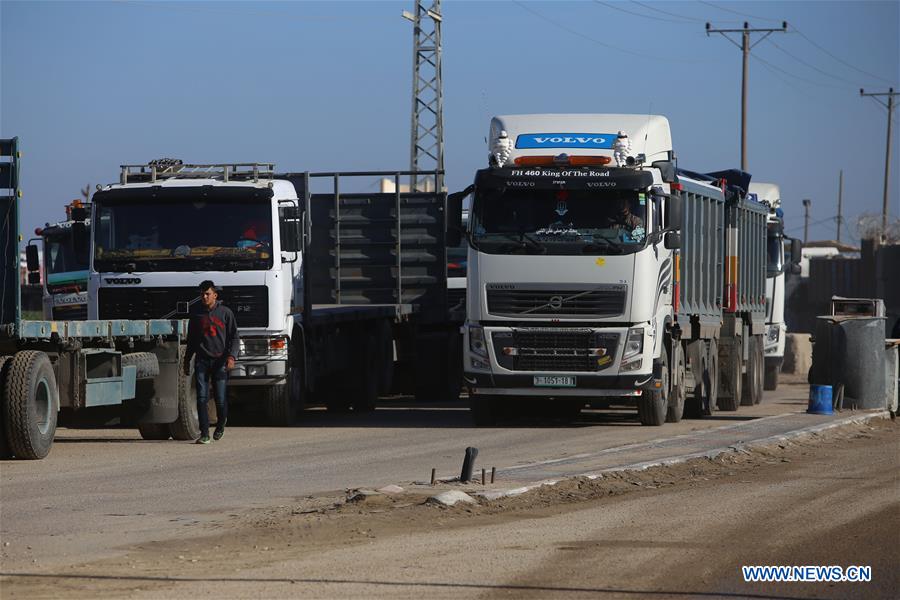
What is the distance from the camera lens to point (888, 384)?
77.7 feet

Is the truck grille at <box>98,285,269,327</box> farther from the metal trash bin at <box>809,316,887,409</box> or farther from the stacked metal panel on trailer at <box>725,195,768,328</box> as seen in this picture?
the stacked metal panel on trailer at <box>725,195,768,328</box>

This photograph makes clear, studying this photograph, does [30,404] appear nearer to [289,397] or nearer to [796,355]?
[289,397]

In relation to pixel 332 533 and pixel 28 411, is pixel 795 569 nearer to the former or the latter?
pixel 332 533

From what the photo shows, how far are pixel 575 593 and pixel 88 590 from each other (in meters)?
2.55

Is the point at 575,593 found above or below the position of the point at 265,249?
below

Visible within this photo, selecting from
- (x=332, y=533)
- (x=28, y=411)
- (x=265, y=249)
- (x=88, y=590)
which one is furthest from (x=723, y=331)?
(x=88, y=590)

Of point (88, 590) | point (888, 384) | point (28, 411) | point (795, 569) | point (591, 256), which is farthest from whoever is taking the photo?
point (888, 384)

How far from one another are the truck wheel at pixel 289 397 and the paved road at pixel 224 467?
0.24 m

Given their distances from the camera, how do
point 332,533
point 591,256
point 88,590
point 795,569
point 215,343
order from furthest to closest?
point 591,256 → point 215,343 → point 332,533 → point 795,569 → point 88,590

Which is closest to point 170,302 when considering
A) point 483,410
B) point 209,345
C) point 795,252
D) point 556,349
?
point 209,345

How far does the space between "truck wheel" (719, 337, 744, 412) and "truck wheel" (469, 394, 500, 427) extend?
6.20 meters

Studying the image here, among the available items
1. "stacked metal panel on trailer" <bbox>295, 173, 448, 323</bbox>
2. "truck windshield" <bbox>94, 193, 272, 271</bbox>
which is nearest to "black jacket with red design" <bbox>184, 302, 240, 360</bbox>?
"truck windshield" <bbox>94, 193, 272, 271</bbox>

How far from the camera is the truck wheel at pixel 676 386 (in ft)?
70.4

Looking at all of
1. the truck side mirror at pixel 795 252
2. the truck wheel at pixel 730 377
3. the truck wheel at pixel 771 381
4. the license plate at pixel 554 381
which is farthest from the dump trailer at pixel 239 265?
the truck wheel at pixel 771 381
